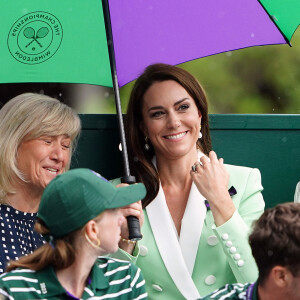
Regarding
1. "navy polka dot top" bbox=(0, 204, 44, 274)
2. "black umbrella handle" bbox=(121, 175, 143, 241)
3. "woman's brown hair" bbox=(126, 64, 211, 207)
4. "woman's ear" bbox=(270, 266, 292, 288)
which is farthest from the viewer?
"woman's brown hair" bbox=(126, 64, 211, 207)

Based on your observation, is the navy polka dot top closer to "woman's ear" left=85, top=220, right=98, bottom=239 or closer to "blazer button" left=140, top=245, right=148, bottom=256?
"blazer button" left=140, top=245, right=148, bottom=256

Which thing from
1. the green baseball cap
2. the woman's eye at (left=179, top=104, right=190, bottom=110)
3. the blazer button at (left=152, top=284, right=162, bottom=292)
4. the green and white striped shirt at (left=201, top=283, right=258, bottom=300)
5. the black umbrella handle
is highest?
the woman's eye at (left=179, top=104, right=190, bottom=110)

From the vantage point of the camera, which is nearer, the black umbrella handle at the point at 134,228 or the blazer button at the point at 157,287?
the black umbrella handle at the point at 134,228

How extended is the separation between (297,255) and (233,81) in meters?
5.30

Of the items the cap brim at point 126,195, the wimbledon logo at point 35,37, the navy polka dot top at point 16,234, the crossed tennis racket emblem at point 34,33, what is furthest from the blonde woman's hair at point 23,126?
the cap brim at point 126,195

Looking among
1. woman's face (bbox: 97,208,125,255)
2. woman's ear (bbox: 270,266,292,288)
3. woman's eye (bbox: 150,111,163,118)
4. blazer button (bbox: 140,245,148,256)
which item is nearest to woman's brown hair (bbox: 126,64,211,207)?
woman's eye (bbox: 150,111,163,118)

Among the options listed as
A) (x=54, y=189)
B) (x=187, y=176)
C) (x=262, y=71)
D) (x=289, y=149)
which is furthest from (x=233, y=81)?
(x=54, y=189)

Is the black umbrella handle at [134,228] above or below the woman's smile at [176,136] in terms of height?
below

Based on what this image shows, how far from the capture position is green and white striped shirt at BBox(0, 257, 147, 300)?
351 cm

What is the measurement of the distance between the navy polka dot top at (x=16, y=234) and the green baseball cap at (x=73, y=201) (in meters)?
0.77

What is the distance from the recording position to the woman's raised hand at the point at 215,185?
4270mm

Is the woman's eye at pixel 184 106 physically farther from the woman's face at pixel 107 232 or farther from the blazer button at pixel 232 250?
the woman's face at pixel 107 232

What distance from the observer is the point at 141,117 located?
186 inches

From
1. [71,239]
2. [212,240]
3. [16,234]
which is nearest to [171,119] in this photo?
[212,240]
